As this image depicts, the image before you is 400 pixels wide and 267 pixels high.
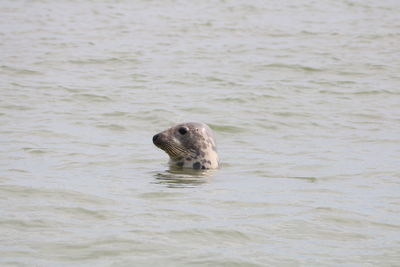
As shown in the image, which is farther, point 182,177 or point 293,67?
point 293,67

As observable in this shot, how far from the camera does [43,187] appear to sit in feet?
31.6

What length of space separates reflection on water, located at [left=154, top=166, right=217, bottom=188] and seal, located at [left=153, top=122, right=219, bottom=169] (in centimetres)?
13

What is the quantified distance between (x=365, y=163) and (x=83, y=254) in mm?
5482

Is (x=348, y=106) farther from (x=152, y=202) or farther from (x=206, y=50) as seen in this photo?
(x=152, y=202)

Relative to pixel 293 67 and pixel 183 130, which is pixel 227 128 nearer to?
pixel 183 130

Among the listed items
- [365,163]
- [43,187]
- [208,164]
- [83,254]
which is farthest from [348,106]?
[83,254]

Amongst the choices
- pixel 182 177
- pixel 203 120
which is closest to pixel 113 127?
pixel 203 120

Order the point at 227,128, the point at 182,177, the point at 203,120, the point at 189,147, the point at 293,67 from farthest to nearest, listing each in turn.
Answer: the point at 293,67
the point at 203,120
the point at 227,128
the point at 189,147
the point at 182,177

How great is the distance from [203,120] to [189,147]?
335cm

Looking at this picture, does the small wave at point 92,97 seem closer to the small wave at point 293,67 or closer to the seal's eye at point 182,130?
the small wave at point 293,67

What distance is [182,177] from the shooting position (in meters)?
10.7

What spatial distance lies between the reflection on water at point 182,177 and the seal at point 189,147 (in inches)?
5.3

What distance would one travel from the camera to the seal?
11.3 metres

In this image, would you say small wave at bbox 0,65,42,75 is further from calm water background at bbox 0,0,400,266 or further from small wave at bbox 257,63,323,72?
small wave at bbox 257,63,323,72
